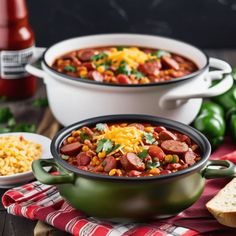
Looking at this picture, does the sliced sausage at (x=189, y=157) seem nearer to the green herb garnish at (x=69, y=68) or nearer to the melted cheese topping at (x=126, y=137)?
the melted cheese topping at (x=126, y=137)

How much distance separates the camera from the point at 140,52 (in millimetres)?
3777

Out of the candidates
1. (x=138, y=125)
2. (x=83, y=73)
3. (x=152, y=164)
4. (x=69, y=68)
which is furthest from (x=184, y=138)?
(x=69, y=68)

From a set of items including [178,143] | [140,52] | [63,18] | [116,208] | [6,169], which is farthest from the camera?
[63,18]

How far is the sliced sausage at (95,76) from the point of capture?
137 inches

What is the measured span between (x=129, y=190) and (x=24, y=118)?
146cm

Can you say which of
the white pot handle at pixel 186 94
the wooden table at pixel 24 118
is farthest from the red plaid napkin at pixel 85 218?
the white pot handle at pixel 186 94

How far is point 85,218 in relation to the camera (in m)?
2.77

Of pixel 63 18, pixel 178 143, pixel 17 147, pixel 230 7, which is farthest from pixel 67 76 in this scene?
pixel 230 7

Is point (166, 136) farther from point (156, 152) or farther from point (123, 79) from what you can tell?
point (123, 79)

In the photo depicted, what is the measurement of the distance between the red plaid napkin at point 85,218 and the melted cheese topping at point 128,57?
83cm

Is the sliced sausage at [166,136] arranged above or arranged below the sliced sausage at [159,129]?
above

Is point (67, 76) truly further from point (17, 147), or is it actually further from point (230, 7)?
point (230, 7)

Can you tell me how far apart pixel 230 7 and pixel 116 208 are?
279cm

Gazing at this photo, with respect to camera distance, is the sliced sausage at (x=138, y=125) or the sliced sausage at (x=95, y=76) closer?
the sliced sausage at (x=138, y=125)
